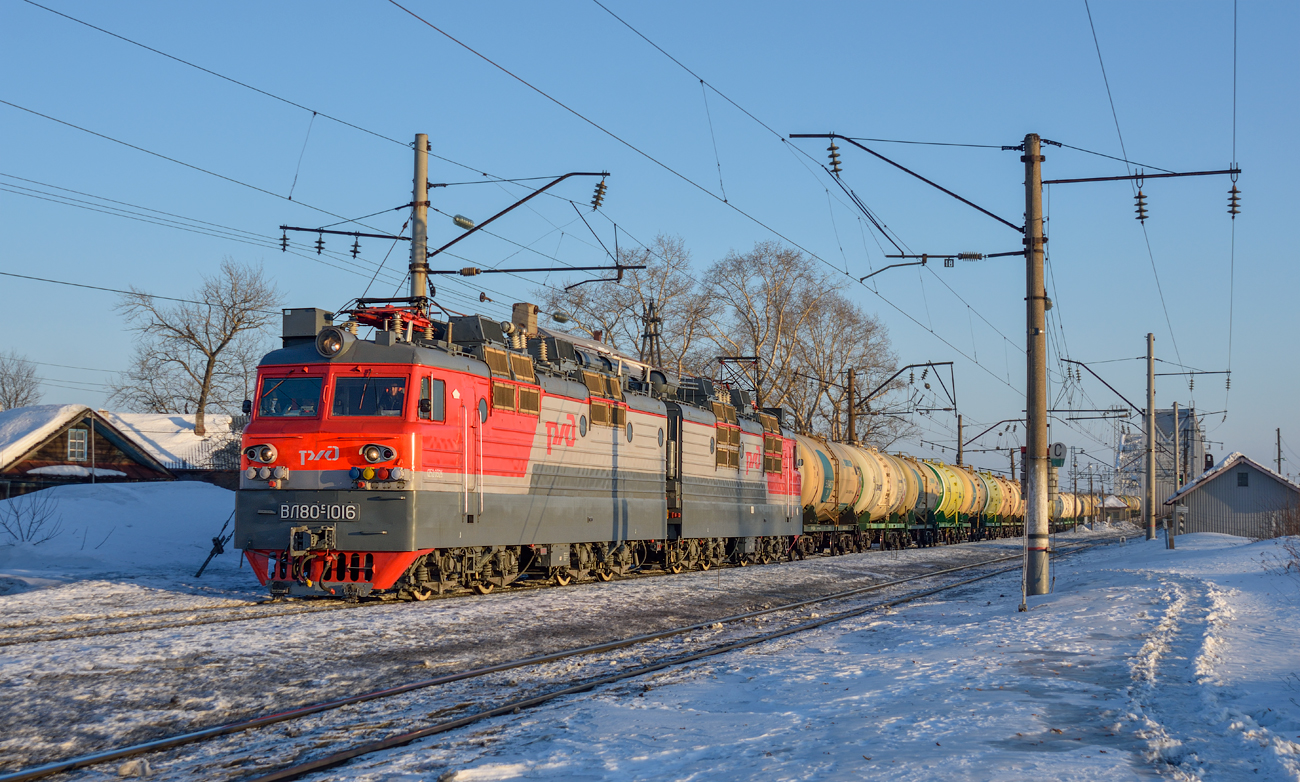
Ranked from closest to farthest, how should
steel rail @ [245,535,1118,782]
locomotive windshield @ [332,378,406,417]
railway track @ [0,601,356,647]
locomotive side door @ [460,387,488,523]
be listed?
steel rail @ [245,535,1118,782] < railway track @ [0,601,356,647] < locomotive windshield @ [332,378,406,417] < locomotive side door @ [460,387,488,523]

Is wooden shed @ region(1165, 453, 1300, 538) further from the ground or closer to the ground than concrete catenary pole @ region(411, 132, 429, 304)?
closer to the ground

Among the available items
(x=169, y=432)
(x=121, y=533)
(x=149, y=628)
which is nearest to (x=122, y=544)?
(x=121, y=533)

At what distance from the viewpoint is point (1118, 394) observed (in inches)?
1547

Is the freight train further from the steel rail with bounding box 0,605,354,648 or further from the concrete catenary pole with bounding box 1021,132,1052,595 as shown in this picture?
the concrete catenary pole with bounding box 1021,132,1052,595

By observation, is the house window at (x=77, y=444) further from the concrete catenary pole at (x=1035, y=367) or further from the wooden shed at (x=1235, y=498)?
the wooden shed at (x=1235, y=498)

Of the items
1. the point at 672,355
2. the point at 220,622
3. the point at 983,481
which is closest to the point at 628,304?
→ the point at 672,355

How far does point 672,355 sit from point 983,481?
1924 centimetres

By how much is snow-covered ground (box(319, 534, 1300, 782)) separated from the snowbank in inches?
577

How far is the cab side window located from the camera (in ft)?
51.5

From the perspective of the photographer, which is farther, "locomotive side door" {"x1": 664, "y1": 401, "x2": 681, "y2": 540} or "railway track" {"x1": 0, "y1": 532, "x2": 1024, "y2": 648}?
A: "locomotive side door" {"x1": 664, "y1": 401, "x2": 681, "y2": 540}

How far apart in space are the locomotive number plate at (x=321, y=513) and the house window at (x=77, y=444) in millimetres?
26287

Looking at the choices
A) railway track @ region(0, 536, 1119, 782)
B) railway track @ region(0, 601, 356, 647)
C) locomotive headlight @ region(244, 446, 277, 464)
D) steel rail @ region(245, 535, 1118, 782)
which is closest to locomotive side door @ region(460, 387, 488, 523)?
railway track @ region(0, 601, 356, 647)

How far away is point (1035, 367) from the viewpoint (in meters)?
17.3

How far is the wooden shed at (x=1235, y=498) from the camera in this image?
5725 cm
